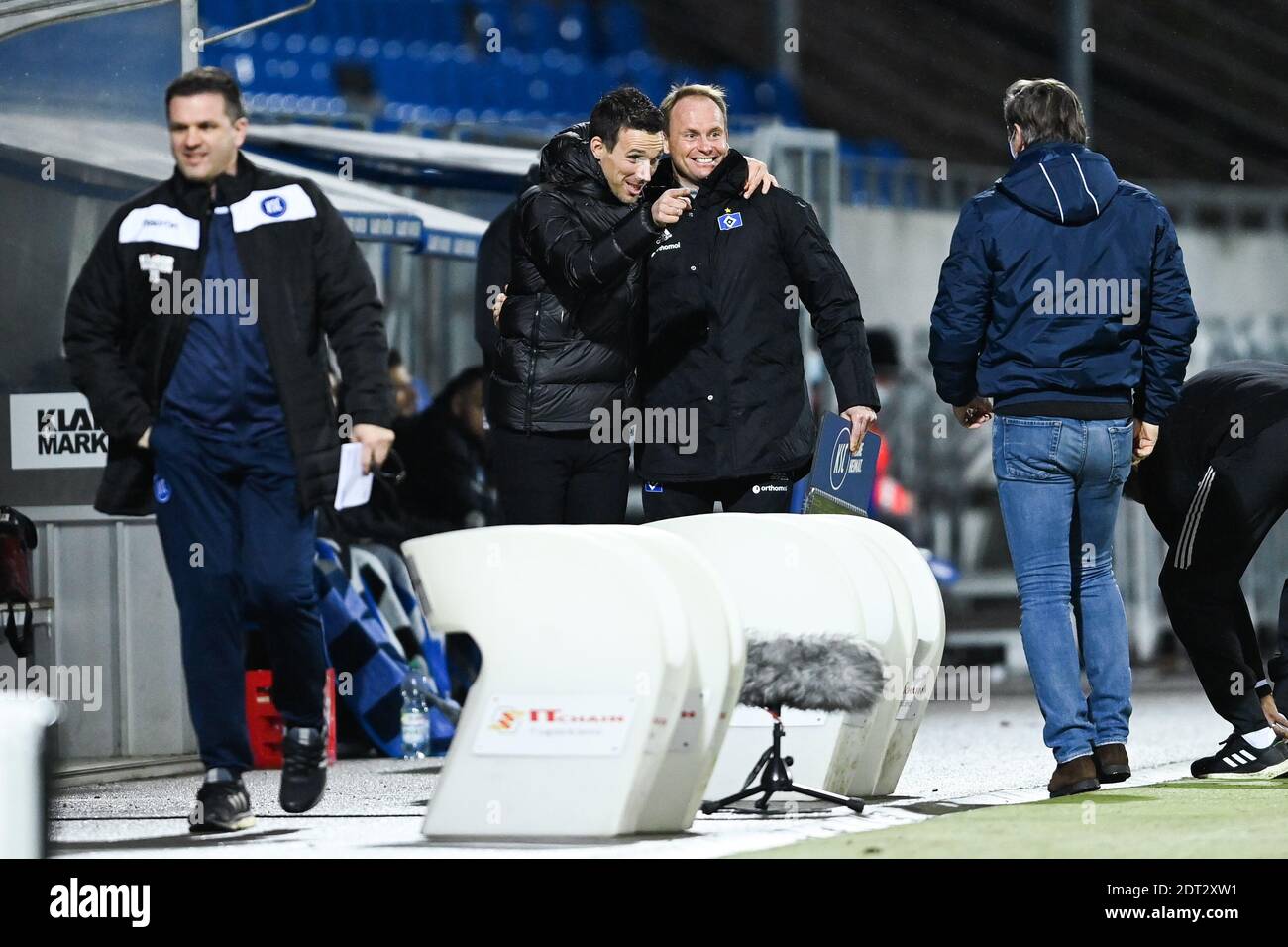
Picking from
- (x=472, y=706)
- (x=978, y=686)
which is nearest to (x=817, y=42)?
(x=978, y=686)

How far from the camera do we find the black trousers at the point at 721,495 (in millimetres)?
6770

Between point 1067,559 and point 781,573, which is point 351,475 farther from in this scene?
point 1067,559

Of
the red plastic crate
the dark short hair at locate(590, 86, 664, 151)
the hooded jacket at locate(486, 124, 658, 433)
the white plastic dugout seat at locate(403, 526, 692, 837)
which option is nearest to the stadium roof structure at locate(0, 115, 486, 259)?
the hooded jacket at locate(486, 124, 658, 433)

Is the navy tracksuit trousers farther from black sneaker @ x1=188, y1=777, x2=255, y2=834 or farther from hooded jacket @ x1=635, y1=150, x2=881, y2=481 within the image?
hooded jacket @ x1=635, y1=150, x2=881, y2=481

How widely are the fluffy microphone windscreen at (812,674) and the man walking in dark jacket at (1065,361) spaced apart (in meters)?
0.67

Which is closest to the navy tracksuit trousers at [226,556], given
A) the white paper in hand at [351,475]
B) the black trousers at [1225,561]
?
the white paper in hand at [351,475]

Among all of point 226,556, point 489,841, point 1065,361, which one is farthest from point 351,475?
point 1065,361

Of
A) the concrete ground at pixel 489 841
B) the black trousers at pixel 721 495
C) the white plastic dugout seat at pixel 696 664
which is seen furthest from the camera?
the black trousers at pixel 721 495

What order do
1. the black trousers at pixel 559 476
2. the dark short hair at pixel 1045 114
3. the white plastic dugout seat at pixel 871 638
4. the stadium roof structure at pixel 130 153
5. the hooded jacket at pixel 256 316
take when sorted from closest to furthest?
the hooded jacket at pixel 256 316
the white plastic dugout seat at pixel 871 638
the black trousers at pixel 559 476
the dark short hair at pixel 1045 114
the stadium roof structure at pixel 130 153

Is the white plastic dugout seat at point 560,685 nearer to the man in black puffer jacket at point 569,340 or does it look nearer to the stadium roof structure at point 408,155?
the man in black puffer jacket at point 569,340

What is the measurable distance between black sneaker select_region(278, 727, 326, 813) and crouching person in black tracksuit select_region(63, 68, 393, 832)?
143mm

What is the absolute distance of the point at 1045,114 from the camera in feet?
21.6
